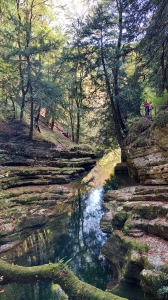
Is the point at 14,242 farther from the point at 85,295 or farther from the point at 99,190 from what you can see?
the point at 99,190

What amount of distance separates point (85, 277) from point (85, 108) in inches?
569

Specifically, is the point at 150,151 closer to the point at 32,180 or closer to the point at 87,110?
the point at 32,180

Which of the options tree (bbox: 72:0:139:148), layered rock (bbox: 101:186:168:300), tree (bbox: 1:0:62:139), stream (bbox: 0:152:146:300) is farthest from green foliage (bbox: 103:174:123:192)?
tree (bbox: 1:0:62:139)

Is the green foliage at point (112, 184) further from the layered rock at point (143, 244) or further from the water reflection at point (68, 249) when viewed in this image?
the layered rock at point (143, 244)

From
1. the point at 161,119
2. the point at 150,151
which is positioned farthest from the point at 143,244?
the point at 150,151

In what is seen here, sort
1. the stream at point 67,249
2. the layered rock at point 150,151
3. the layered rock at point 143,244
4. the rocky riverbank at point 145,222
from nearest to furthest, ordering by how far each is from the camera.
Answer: the layered rock at point 143,244, the rocky riverbank at point 145,222, the stream at point 67,249, the layered rock at point 150,151

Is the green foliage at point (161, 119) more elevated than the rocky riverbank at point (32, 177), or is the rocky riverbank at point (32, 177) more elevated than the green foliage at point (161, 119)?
the green foliage at point (161, 119)

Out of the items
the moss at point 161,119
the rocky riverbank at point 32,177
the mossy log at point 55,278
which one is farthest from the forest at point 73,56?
the mossy log at point 55,278

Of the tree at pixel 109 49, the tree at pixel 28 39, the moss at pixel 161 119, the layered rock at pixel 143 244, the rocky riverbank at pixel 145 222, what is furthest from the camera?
the tree at pixel 109 49

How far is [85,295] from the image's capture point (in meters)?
5.27

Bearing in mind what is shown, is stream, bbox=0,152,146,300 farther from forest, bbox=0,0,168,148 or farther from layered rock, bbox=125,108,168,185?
forest, bbox=0,0,168,148

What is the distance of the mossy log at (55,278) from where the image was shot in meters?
5.37

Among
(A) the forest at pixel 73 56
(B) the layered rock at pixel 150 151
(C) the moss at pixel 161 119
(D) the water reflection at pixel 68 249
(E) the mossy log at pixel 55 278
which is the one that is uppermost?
(A) the forest at pixel 73 56

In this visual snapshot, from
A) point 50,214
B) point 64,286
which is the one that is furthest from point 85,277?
point 50,214
